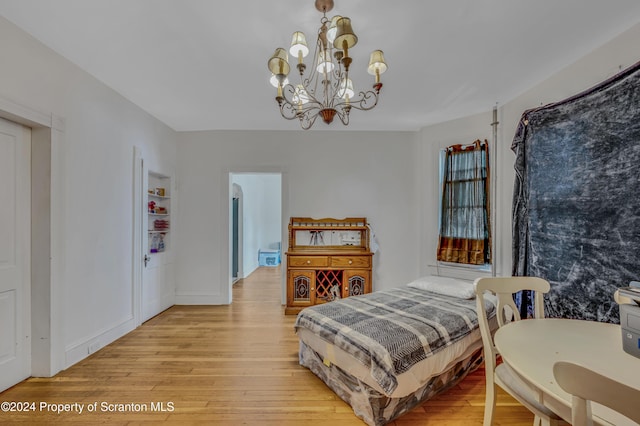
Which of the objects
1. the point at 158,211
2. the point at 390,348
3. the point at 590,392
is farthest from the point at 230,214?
the point at 590,392

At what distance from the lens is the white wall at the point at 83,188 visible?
6.55 ft

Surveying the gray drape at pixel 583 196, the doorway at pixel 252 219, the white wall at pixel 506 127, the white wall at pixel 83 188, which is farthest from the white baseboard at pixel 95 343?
the gray drape at pixel 583 196

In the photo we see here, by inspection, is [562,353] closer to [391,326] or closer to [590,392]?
[590,392]

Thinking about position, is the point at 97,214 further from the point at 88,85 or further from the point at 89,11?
the point at 89,11

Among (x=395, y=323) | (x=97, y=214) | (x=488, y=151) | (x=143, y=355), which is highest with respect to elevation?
(x=488, y=151)

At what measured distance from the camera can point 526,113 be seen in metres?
2.56

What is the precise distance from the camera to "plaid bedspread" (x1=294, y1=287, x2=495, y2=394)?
1617 millimetres

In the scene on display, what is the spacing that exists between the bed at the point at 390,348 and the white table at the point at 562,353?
0.56 metres

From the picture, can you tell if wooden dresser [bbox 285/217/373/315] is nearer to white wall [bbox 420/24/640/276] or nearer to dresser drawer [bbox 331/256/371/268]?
dresser drawer [bbox 331/256/371/268]

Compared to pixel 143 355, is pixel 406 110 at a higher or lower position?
higher

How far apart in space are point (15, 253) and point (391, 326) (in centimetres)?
298

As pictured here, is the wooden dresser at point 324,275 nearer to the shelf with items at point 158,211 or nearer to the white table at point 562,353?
the shelf with items at point 158,211

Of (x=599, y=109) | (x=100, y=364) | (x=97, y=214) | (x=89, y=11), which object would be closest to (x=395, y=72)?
(x=599, y=109)

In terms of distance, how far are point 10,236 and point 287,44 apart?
8.60ft
